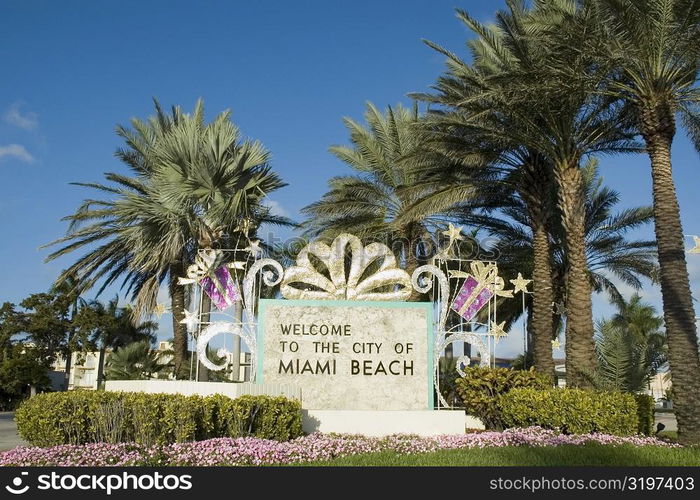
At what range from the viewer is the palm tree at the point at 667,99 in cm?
1273

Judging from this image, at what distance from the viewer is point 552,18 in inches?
658

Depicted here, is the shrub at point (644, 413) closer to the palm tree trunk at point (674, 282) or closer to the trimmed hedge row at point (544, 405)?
the trimmed hedge row at point (544, 405)

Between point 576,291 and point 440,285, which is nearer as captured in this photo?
point 440,285

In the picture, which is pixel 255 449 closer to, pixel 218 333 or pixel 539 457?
pixel 539 457

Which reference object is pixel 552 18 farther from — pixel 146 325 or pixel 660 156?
pixel 146 325

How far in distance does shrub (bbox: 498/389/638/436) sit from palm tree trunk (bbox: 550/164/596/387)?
2.04m

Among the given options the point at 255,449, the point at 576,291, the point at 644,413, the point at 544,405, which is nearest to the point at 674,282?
the point at 644,413

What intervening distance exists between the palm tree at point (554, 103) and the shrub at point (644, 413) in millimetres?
1579

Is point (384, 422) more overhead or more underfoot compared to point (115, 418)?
more underfoot

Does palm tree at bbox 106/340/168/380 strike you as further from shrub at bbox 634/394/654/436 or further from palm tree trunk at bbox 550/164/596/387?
shrub at bbox 634/394/654/436

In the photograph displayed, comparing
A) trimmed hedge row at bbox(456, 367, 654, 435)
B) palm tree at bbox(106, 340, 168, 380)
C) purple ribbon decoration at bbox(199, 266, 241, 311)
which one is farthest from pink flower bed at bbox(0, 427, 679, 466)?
palm tree at bbox(106, 340, 168, 380)

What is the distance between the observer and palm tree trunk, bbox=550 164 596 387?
1627cm

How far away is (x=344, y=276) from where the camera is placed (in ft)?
52.3

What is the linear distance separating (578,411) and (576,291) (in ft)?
13.5
